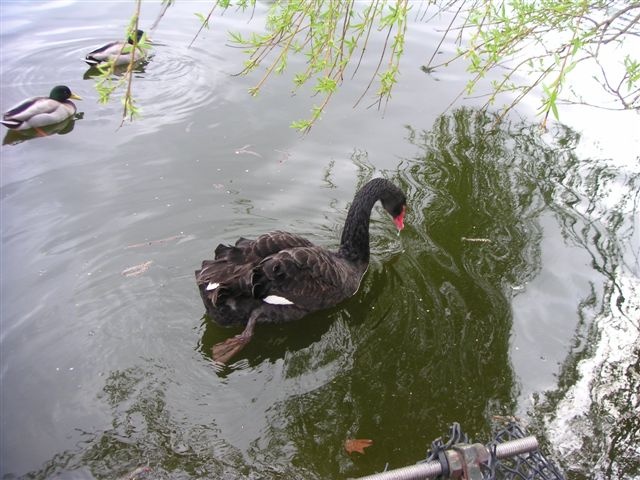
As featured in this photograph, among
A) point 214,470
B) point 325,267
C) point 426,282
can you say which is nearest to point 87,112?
point 325,267

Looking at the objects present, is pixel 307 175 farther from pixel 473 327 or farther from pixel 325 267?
pixel 473 327

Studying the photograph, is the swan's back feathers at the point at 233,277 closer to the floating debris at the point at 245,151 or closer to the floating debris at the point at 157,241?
the floating debris at the point at 157,241

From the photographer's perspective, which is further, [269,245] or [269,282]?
[269,245]

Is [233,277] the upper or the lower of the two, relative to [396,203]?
lower

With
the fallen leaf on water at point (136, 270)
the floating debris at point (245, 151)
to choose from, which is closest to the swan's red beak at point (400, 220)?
the floating debris at point (245, 151)

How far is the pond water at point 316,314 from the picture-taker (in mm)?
3053

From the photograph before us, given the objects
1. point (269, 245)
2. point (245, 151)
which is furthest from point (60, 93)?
point (269, 245)

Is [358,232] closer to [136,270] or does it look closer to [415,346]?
[415,346]

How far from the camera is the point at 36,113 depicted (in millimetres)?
5727

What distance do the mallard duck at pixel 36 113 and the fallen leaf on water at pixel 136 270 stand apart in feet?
8.20

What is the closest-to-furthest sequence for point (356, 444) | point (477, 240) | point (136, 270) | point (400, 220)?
1. point (356, 444)
2. point (136, 270)
3. point (400, 220)
4. point (477, 240)

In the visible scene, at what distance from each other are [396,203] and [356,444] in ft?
6.22

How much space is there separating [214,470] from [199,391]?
54 centimetres

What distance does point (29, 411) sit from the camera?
3.12 metres
